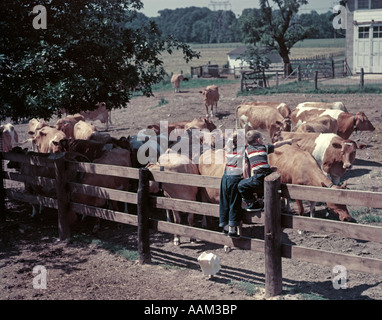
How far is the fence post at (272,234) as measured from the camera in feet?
19.1

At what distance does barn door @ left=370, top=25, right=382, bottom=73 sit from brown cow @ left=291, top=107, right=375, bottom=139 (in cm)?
1926

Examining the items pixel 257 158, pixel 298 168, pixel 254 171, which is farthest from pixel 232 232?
pixel 298 168

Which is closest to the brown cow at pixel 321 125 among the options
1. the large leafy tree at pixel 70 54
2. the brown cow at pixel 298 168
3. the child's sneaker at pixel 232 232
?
the brown cow at pixel 298 168

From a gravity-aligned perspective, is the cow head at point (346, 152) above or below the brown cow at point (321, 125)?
below

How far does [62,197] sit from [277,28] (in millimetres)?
38047

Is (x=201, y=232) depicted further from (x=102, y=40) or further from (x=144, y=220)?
(x=102, y=40)

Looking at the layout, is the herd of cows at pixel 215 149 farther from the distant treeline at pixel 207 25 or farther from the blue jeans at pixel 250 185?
the distant treeline at pixel 207 25

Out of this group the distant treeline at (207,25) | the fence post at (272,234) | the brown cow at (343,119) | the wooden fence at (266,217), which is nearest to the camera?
the wooden fence at (266,217)

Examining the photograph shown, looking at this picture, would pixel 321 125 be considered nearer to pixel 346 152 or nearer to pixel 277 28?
pixel 346 152

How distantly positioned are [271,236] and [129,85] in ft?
17.5

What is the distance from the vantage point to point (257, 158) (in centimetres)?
638

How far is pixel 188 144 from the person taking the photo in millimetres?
10891

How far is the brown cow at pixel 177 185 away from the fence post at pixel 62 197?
1.54 m
